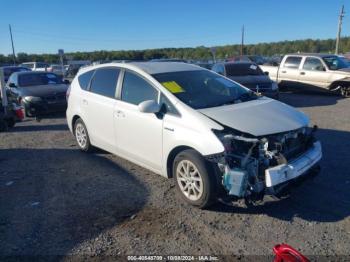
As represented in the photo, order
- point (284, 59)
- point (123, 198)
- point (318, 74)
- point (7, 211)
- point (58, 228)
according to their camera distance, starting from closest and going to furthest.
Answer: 1. point (58, 228)
2. point (7, 211)
3. point (123, 198)
4. point (318, 74)
5. point (284, 59)

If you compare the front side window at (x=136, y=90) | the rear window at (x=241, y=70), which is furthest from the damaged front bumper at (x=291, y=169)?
the rear window at (x=241, y=70)

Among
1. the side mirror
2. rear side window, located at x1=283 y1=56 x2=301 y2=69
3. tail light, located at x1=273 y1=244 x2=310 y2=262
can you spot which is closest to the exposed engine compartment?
the side mirror

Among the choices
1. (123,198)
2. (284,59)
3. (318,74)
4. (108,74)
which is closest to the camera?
(123,198)

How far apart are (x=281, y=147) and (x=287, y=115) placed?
76 cm

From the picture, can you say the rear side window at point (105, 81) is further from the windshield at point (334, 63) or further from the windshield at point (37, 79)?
the windshield at point (334, 63)

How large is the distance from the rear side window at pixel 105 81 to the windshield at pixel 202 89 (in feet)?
3.18

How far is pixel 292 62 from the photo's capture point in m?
15.6

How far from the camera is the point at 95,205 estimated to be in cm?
463

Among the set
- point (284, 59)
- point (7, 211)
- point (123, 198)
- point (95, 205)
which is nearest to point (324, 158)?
point (123, 198)

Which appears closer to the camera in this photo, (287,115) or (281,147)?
(281,147)

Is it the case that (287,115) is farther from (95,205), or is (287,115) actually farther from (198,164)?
(95,205)

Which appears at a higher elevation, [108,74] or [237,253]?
[108,74]

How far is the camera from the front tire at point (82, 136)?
6.71m

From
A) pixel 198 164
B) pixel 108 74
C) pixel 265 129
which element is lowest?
pixel 198 164
